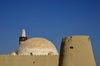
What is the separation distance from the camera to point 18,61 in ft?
62.5

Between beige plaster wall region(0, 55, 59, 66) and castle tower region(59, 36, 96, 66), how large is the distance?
9.46 metres

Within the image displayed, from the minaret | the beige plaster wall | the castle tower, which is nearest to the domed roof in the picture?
the beige plaster wall

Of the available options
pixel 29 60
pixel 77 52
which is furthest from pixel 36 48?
pixel 77 52

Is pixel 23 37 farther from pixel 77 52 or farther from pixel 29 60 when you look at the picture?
pixel 77 52

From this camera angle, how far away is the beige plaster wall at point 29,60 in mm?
18234

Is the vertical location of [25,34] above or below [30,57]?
above

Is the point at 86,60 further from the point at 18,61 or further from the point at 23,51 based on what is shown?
the point at 23,51

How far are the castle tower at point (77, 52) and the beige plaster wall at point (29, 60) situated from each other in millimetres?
9458

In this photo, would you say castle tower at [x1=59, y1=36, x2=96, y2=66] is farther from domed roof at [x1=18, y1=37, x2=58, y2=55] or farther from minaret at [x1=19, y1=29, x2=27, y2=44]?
minaret at [x1=19, y1=29, x2=27, y2=44]

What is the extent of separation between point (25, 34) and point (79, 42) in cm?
1938

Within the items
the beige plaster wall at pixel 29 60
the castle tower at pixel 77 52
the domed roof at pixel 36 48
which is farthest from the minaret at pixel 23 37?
the castle tower at pixel 77 52

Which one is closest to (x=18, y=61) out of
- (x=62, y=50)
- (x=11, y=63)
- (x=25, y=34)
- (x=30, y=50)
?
(x=11, y=63)

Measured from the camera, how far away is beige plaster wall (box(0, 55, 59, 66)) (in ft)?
59.8

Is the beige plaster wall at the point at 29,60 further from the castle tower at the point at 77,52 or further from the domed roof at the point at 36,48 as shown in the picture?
the castle tower at the point at 77,52
